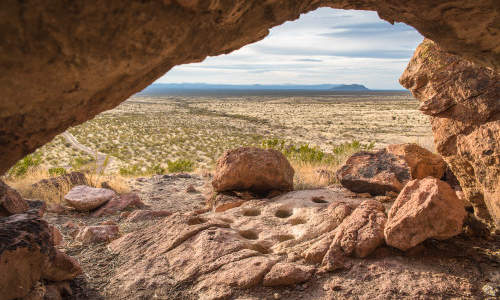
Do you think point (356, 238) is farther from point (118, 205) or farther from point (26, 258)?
point (118, 205)

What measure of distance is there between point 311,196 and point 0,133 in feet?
15.3

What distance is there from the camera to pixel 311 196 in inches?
230

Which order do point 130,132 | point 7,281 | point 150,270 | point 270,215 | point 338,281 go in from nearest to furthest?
point 7,281 → point 338,281 → point 150,270 → point 270,215 → point 130,132

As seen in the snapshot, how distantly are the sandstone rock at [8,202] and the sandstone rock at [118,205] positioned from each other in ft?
8.93

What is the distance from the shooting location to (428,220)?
11.6 feet

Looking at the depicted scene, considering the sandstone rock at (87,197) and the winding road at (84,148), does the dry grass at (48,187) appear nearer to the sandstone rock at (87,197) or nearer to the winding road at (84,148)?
the sandstone rock at (87,197)

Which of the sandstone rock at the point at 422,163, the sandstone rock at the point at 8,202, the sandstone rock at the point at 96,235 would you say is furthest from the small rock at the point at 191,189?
the sandstone rock at the point at 422,163

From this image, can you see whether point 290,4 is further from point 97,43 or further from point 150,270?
point 150,270

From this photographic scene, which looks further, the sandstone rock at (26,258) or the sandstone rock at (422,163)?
the sandstone rock at (422,163)

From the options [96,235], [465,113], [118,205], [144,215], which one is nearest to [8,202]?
[96,235]

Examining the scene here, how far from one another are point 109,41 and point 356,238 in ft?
10.4

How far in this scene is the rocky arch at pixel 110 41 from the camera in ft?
5.42

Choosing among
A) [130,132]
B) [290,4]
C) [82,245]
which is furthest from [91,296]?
[130,132]

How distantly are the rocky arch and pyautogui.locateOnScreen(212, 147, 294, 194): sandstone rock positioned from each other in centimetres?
420
